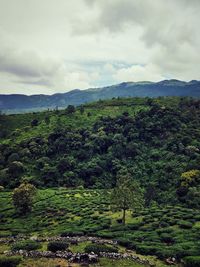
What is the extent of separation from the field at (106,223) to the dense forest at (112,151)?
17729 mm

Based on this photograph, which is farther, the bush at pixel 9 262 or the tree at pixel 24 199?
the tree at pixel 24 199

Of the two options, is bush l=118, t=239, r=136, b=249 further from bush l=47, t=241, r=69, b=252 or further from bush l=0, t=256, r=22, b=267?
bush l=0, t=256, r=22, b=267

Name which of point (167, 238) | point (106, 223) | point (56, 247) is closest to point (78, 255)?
point (56, 247)

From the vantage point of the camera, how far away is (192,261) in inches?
1681

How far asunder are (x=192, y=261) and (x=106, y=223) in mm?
27552

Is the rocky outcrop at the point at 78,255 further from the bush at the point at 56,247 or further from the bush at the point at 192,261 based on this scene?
the bush at the point at 192,261

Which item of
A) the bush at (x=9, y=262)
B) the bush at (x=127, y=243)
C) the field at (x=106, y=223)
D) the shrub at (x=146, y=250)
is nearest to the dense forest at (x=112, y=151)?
the field at (x=106, y=223)

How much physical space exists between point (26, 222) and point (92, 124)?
92.5 m

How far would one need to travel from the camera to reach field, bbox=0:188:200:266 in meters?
52.3

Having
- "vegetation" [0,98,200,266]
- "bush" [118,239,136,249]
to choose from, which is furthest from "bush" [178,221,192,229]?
"bush" [118,239,136,249]

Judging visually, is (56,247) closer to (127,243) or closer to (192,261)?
(127,243)

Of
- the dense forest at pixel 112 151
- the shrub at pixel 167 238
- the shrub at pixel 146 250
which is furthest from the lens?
the dense forest at pixel 112 151

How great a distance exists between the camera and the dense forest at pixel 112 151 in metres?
111

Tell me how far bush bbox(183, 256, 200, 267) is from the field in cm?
200
